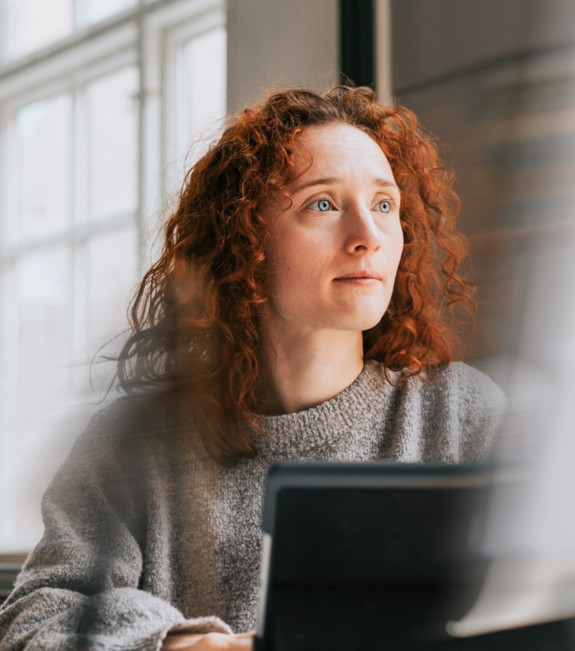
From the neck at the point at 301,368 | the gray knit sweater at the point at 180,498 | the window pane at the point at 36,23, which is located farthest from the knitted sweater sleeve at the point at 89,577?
the window pane at the point at 36,23

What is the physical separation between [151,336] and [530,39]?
1.15ft

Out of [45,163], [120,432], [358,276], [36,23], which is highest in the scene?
[36,23]

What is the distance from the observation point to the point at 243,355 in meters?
0.53

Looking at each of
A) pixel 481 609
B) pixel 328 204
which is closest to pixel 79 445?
pixel 328 204

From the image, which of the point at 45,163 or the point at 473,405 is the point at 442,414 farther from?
the point at 45,163

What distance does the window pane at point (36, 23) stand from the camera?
0.63 metres

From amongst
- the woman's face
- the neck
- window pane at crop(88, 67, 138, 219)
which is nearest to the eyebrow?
the woman's face

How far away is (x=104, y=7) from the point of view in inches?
24.5

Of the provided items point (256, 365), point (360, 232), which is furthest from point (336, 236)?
point (256, 365)

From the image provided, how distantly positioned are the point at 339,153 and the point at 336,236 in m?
0.07

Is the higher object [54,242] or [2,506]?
[54,242]

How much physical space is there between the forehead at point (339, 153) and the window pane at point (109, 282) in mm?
186

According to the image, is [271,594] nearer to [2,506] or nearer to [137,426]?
[137,426]

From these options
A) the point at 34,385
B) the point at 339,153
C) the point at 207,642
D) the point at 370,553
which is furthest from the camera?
the point at 34,385
